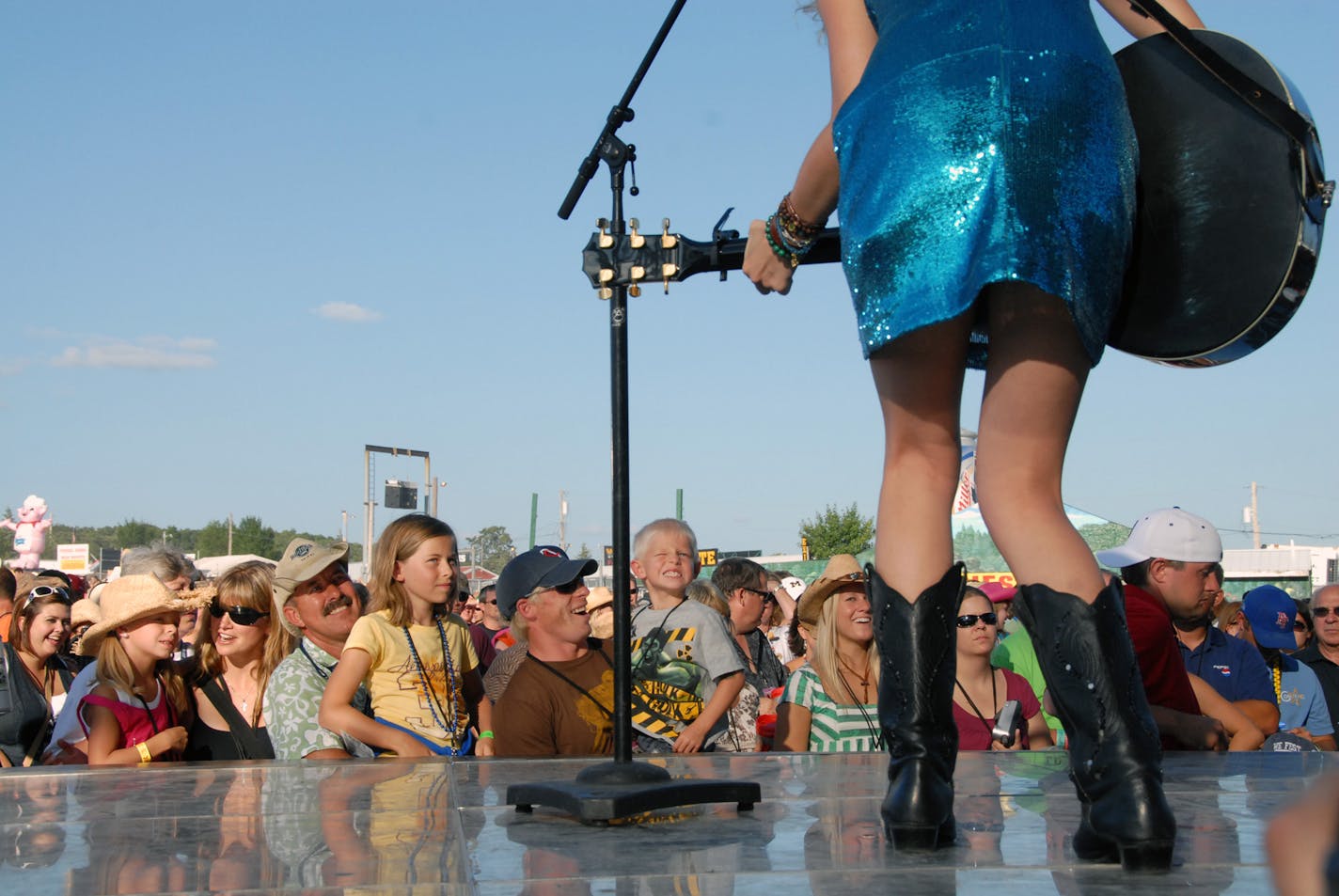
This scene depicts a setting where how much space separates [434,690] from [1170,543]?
2.64 m

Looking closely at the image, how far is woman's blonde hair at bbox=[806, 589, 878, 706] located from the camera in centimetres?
488

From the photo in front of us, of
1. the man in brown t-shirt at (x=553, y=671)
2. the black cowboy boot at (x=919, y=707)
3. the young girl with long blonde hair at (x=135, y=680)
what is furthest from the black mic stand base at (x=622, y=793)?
the young girl with long blonde hair at (x=135, y=680)

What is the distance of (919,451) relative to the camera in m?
2.15

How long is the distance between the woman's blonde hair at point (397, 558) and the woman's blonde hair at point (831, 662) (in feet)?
4.66

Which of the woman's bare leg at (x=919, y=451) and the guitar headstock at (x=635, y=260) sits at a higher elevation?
the guitar headstock at (x=635, y=260)

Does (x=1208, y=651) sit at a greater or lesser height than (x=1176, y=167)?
lesser

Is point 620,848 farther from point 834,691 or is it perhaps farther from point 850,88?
point 834,691

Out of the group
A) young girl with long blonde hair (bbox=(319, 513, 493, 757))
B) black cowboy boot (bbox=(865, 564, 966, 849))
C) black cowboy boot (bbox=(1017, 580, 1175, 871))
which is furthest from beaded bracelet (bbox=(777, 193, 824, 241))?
young girl with long blonde hair (bbox=(319, 513, 493, 757))

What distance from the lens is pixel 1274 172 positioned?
206 centimetres

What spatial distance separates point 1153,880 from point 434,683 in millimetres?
3310

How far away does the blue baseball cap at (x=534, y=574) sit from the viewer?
16.5ft

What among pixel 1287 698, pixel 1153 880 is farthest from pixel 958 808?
pixel 1287 698

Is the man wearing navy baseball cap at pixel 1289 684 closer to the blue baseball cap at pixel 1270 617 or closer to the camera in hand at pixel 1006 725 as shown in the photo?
the blue baseball cap at pixel 1270 617

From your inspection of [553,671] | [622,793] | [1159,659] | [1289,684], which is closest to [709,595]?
[553,671]
